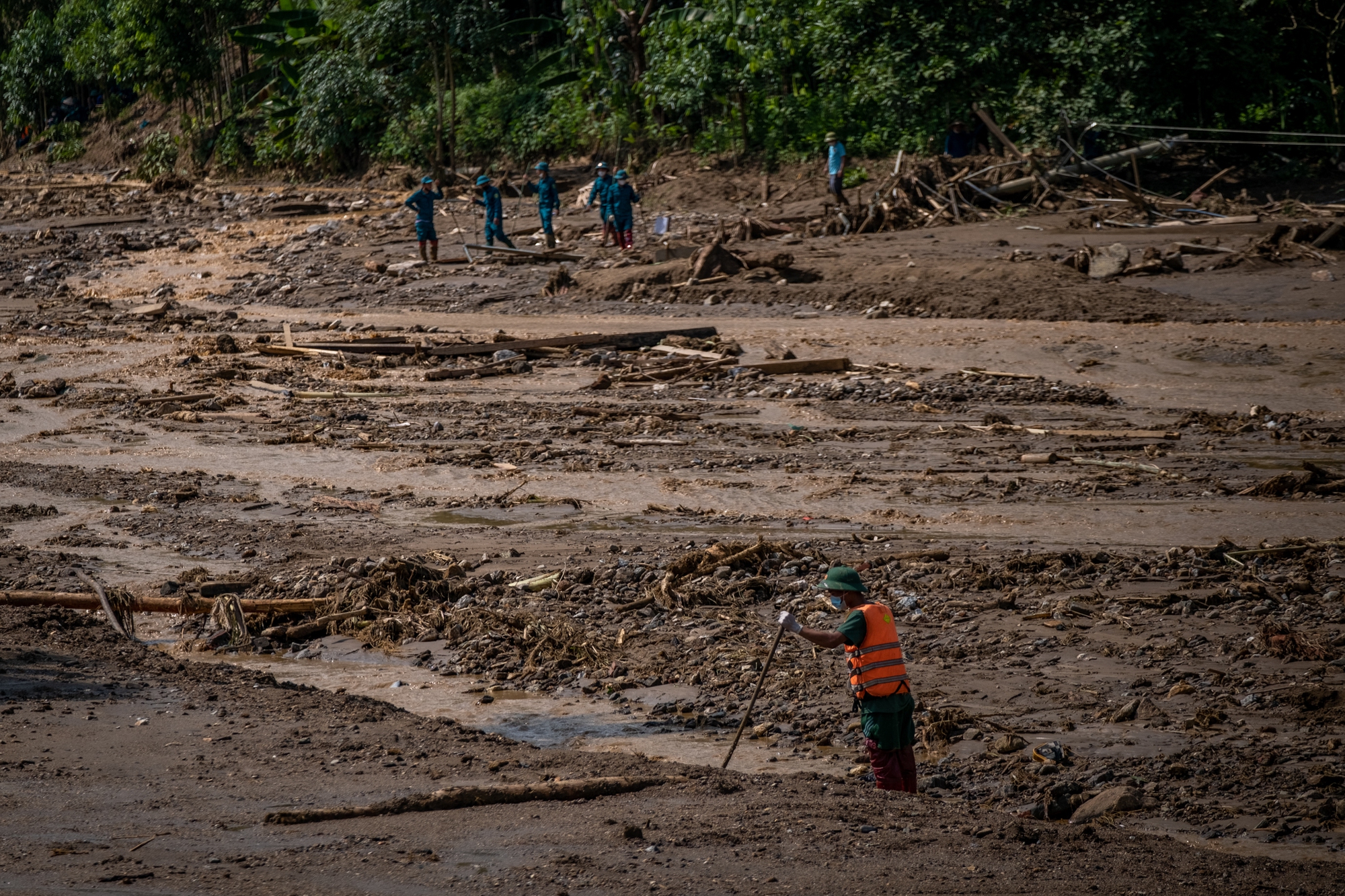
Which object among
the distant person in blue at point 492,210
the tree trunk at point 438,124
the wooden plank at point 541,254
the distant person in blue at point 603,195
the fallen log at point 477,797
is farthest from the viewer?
the tree trunk at point 438,124

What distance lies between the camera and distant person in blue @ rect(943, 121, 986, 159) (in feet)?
86.0

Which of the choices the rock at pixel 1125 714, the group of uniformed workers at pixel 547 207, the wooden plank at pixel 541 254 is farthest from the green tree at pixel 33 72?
the rock at pixel 1125 714

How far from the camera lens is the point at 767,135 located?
30.2 m

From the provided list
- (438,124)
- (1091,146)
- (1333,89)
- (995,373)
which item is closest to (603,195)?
(1091,146)

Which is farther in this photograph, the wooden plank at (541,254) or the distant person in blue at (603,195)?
the wooden plank at (541,254)

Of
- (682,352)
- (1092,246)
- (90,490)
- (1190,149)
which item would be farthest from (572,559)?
(1190,149)

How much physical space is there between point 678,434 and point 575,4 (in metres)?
22.6

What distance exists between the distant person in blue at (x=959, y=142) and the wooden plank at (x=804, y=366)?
38.4 feet

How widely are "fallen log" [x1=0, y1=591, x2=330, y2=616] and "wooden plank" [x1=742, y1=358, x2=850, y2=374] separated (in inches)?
315

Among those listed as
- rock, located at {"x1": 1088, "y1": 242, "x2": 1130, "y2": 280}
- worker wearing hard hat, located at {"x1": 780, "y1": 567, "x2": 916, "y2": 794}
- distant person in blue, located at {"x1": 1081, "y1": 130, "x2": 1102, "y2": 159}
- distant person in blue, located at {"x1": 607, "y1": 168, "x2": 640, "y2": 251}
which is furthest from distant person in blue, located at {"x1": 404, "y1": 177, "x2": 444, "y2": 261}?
worker wearing hard hat, located at {"x1": 780, "y1": 567, "x2": 916, "y2": 794}

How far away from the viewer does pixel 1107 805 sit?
588 centimetres

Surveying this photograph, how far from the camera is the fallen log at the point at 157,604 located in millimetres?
8922

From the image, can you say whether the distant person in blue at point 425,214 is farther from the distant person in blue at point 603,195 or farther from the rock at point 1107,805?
the rock at point 1107,805

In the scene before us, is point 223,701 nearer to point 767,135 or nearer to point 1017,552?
point 1017,552
